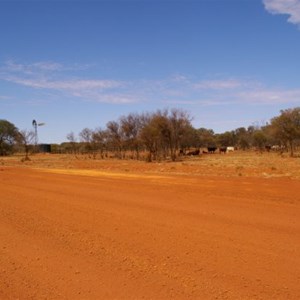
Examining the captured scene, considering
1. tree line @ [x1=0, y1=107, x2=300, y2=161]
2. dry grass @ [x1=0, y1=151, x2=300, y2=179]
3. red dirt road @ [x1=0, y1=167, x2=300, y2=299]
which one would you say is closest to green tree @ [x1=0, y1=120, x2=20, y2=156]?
tree line @ [x1=0, y1=107, x2=300, y2=161]

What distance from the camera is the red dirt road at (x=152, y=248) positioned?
5.59 meters

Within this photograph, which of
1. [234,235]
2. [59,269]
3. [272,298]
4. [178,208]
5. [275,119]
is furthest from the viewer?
[275,119]

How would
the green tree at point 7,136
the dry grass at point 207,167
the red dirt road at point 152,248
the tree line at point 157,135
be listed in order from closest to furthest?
the red dirt road at point 152,248
the dry grass at point 207,167
the tree line at point 157,135
the green tree at point 7,136

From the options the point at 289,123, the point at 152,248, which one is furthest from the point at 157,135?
the point at 152,248

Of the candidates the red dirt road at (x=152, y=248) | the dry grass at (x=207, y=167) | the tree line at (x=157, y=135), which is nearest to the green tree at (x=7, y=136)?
the tree line at (x=157, y=135)

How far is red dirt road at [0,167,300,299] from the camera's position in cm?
559

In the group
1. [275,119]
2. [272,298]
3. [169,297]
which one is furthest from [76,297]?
[275,119]

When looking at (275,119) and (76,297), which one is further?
(275,119)

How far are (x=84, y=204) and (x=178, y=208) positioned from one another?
2976 mm

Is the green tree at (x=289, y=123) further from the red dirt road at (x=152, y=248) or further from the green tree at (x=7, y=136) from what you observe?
the green tree at (x=7, y=136)

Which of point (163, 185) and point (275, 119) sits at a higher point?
point (275, 119)

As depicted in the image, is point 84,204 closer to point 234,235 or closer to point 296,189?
point 234,235

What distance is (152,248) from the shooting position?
24.5ft

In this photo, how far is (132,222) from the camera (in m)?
9.73
